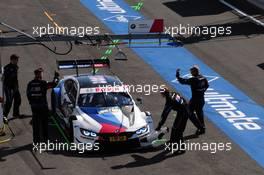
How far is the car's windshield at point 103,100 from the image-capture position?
1817 centimetres

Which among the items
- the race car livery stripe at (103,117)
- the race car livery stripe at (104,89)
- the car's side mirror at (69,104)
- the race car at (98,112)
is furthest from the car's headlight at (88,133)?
the race car livery stripe at (104,89)

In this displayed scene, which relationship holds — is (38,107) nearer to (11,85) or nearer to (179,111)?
(11,85)

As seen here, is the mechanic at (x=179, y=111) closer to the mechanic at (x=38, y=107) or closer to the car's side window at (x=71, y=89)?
the car's side window at (x=71, y=89)

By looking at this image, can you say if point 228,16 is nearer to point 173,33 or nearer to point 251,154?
point 173,33

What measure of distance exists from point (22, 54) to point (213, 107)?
8.61 meters

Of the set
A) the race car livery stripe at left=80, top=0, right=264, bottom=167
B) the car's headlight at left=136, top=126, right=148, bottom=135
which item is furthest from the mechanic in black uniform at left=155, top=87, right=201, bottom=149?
the race car livery stripe at left=80, top=0, right=264, bottom=167

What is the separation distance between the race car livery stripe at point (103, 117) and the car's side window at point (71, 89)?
2.41ft

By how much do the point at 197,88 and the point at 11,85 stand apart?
5.48 metres

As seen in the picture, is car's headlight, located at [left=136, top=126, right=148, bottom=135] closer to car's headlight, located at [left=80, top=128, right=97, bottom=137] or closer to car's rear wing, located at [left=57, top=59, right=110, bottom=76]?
car's headlight, located at [left=80, top=128, right=97, bottom=137]

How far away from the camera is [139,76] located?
24.0 m

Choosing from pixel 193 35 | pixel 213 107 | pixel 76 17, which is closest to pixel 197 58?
pixel 193 35

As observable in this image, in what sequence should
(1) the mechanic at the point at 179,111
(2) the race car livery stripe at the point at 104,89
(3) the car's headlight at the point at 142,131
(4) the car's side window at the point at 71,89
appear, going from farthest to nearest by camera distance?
(4) the car's side window at the point at 71,89 < (2) the race car livery stripe at the point at 104,89 < (1) the mechanic at the point at 179,111 < (3) the car's headlight at the point at 142,131

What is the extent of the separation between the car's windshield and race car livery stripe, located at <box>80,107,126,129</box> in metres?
0.27

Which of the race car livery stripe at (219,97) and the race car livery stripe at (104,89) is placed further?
the race car livery stripe at (219,97)
